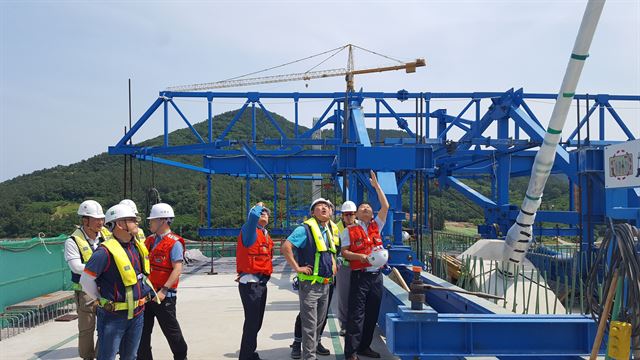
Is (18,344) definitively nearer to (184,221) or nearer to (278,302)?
(278,302)

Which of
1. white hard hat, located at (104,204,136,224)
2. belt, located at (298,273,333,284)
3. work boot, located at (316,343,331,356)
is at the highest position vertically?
white hard hat, located at (104,204,136,224)

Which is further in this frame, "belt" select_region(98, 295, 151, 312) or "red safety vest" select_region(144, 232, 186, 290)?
"red safety vest" select_region(144, 232, 186, 290)

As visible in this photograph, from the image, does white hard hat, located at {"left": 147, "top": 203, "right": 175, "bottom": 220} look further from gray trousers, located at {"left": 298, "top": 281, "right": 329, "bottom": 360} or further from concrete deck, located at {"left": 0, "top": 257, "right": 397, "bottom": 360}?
concrete deck, located at {"left": 0, "top": 257, "right": 397, "bottom": 360}

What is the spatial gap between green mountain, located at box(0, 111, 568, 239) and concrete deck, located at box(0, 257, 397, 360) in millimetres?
31075

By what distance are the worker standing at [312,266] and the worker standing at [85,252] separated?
222cm

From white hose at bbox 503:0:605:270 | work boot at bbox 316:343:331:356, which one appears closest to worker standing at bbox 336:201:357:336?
work boot at bbox 316:343:331:356

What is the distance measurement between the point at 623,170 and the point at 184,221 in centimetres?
4506

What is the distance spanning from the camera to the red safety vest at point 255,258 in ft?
19.2

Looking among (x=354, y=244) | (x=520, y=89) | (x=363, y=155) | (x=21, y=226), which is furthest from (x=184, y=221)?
(x=354, y=244)

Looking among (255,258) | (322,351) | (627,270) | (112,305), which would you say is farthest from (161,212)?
(627,270)

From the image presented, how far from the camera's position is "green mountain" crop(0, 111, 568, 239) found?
46.6 metres

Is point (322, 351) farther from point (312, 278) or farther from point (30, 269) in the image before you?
point (30, 269)

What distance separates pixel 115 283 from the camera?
14.0ft

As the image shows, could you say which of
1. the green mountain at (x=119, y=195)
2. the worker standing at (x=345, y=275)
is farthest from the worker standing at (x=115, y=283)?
the green mountain at (x=119, y=195)
